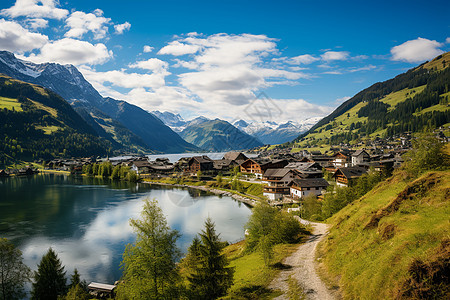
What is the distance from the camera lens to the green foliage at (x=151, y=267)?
63.0 ft

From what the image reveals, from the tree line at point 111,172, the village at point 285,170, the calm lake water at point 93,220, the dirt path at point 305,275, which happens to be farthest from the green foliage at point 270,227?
the tree line at point 111,172

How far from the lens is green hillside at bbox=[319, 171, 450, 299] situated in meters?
13.1

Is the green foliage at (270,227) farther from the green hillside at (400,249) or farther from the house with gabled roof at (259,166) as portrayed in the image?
the house with gabled roof at (259,166)

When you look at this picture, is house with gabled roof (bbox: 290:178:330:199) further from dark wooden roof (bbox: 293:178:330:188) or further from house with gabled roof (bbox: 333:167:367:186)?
house with gabled roof (bbox: 333:167:367:186)

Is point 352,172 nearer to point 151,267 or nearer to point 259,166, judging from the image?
point 259,166

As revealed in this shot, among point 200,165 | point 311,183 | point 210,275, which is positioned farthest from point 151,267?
point 200,165

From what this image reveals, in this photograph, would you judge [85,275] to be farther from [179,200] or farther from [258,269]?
[179,200]

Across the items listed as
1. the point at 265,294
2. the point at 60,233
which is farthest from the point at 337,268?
the point at 60,233

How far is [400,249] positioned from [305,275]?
8.53 meters

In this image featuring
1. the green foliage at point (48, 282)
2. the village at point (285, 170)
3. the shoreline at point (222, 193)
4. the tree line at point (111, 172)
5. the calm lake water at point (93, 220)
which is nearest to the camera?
the green foliage at point (48, 282)

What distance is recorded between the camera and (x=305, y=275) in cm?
2198

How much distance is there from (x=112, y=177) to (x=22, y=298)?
111530mm

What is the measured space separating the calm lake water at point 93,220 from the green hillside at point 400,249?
2793cm

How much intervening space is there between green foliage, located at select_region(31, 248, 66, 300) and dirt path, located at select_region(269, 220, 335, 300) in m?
23.1
